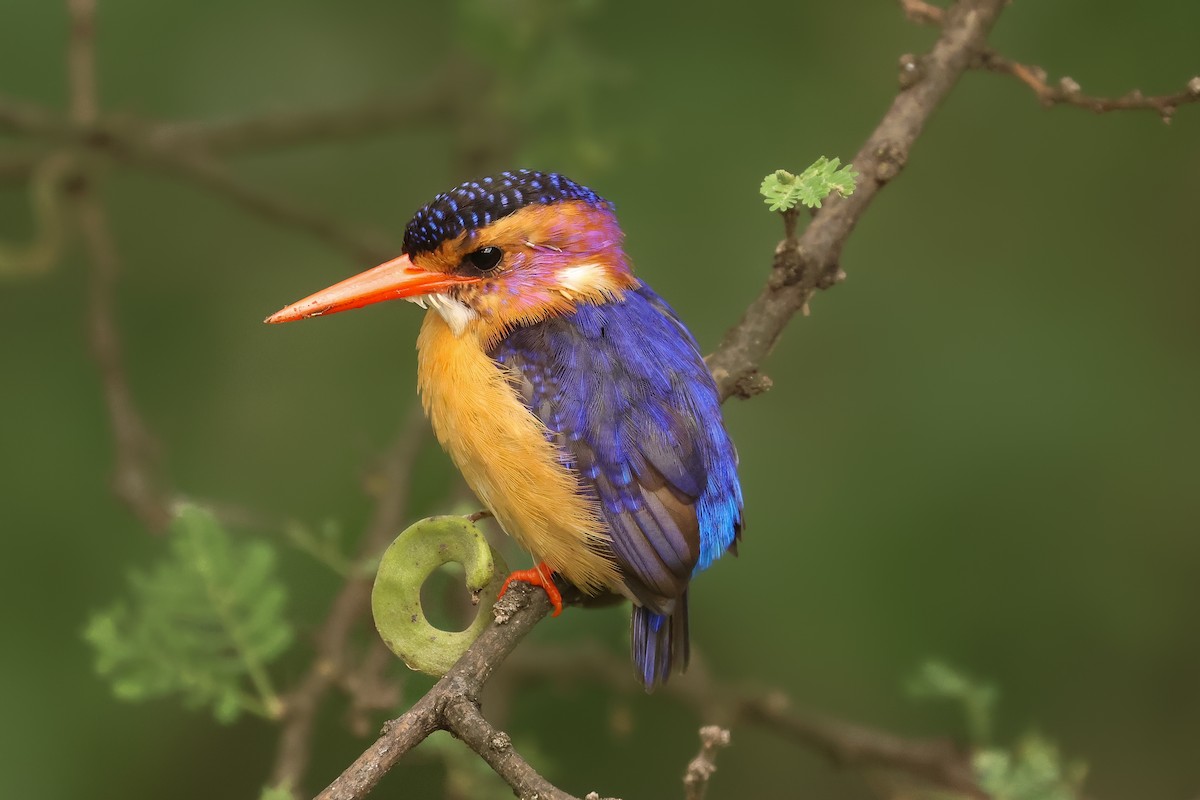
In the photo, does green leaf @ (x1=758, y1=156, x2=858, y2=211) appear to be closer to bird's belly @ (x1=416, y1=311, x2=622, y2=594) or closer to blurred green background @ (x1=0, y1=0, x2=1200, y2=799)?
bird's belly @ (x1=416, y1=311, x2=622, y2=594)

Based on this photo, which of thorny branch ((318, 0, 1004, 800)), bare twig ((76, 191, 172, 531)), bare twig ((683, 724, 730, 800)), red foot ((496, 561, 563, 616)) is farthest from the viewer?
bare twig ((76, 191, 172, 531))

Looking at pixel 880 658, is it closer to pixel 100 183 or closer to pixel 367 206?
pixel 367 206

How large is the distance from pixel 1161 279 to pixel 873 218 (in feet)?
2.39

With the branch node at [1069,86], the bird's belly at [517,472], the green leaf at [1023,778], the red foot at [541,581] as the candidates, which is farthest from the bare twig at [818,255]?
the green leaf at [1023,778]

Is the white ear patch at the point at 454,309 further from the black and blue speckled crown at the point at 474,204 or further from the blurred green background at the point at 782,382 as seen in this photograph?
the blurred green background at the point at 782,382

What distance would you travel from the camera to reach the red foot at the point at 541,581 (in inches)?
85.4

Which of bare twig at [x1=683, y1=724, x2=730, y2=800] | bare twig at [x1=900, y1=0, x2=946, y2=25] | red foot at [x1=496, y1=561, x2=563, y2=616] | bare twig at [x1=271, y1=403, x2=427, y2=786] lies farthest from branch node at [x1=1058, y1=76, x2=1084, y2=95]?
bare twig at [x1=271, y1=403, x2=427, y2=786]

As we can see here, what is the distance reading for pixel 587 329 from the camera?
2.41m

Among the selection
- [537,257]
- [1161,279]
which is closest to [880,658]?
[1161,279]

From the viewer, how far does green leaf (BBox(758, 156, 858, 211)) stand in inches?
73.0

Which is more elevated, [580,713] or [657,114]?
[657,114]

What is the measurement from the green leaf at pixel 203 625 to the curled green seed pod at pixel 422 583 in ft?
1.45

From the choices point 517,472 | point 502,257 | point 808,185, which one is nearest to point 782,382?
point 502,257

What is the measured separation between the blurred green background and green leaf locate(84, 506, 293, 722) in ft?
2.36
